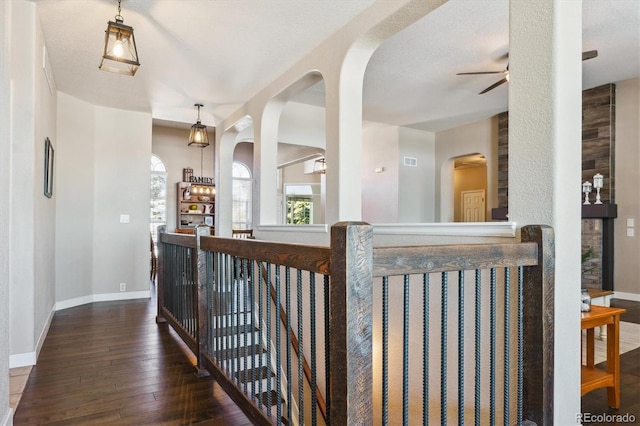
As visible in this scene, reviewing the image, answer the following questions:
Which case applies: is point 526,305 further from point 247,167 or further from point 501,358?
point 247,167

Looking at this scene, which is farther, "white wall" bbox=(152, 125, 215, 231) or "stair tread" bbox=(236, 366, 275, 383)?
"white wall" bbox=(152, 125, 215, 231)

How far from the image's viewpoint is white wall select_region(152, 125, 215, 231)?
28.5 feet

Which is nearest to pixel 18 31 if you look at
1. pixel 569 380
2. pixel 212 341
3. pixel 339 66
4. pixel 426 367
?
pixel 339 66

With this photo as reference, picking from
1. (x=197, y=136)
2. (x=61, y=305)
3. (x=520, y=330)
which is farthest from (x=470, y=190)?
(x=520, y=330)

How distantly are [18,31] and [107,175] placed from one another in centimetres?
263

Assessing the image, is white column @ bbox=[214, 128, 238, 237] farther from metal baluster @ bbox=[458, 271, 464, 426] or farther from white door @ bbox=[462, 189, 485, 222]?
white door @ bbox=[462, 189, 485, 222]

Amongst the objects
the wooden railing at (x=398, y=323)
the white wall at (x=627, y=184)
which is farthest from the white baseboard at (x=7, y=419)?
the white wall at (x=627, y=184)

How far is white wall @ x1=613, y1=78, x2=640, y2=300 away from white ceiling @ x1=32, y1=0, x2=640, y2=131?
0.36m

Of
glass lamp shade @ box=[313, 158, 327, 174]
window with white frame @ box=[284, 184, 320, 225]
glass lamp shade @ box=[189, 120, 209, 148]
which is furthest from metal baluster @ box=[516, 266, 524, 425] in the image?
window with white frame @ box=[284, 184, 320, 225]

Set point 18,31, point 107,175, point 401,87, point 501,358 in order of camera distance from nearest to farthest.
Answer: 1. point 501,358
2. point 18,31
3. point 401,87
4. point 107,175

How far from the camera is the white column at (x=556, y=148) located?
155 centimetres

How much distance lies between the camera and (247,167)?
10.0m

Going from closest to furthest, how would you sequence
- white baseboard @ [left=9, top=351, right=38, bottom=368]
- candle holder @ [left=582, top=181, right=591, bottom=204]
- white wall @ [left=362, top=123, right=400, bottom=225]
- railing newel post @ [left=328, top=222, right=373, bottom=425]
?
railing newel post @ [left=328, top=222, right=373, bottom=425], white baseboard @ [left=9, top=351, right=38, bottom=368], candle holder @ [left=582, top=181, right=591, bottom=204], white wall @ [left=362, top=123, right=400, bottom=225]

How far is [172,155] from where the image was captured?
884 centimetres
